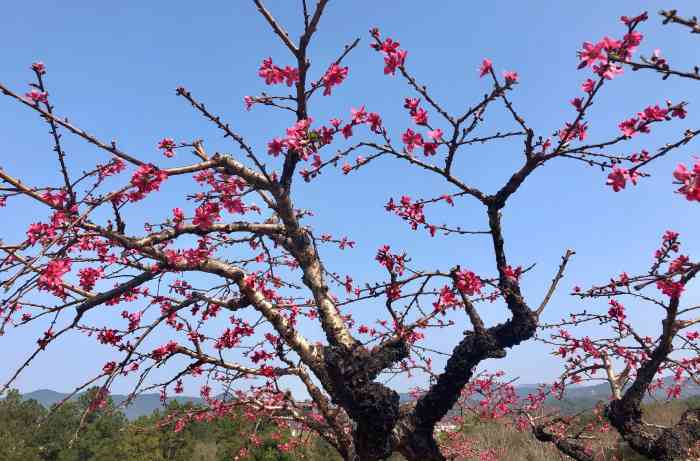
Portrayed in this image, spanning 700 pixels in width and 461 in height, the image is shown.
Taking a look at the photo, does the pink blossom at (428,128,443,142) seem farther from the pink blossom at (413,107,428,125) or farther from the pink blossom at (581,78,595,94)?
the pink blossom at (581,78,595,94)

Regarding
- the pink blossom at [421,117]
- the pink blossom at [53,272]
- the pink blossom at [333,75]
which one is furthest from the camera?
the pink blossom at [333,75]

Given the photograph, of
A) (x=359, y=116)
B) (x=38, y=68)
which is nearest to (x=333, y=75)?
(x=359, y=116)

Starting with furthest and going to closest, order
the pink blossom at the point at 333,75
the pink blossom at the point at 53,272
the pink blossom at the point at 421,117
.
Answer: the pink blossom at the point at 333,75
the pink blossom at the point at 421,117
the pink blossom at the point at 53,272

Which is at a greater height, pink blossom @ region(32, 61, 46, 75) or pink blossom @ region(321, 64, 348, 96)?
pink blossom @ region(321, 64, 348, 96)

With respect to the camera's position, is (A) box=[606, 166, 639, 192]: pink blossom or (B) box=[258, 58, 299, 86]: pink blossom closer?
(A) box=[606, 166, 639, 192]: pink blossom

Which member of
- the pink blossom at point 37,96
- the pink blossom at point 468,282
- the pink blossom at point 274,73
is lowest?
the pink blossom at point 468,282

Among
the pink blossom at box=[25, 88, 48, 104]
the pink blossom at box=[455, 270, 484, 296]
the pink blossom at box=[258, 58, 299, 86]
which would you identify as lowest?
the pink blossom at box=[455, 270, 484, 296]

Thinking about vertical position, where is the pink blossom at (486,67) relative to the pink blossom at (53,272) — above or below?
above

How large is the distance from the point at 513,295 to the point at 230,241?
9.31 ft

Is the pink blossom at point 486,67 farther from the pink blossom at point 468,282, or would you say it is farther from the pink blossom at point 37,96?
the pink blossom at point 37,96

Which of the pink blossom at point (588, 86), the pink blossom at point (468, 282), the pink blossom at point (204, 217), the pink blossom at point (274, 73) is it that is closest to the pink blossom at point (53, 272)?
the pink blossom at point (204, 217)

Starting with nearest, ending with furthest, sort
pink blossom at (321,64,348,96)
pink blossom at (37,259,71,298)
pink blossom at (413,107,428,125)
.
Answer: pink blossom at (37,259,71,298)
pink blossom at (413,107,428,125)
pink blossom at (321,64,348,96)

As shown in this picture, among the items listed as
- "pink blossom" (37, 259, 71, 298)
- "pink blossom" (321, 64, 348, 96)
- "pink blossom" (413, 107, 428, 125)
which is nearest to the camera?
"pink blossom" (37, 259, 71, 298)

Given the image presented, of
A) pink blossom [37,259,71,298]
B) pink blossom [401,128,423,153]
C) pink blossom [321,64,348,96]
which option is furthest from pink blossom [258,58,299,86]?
pink blossom [37,259,71,298]
